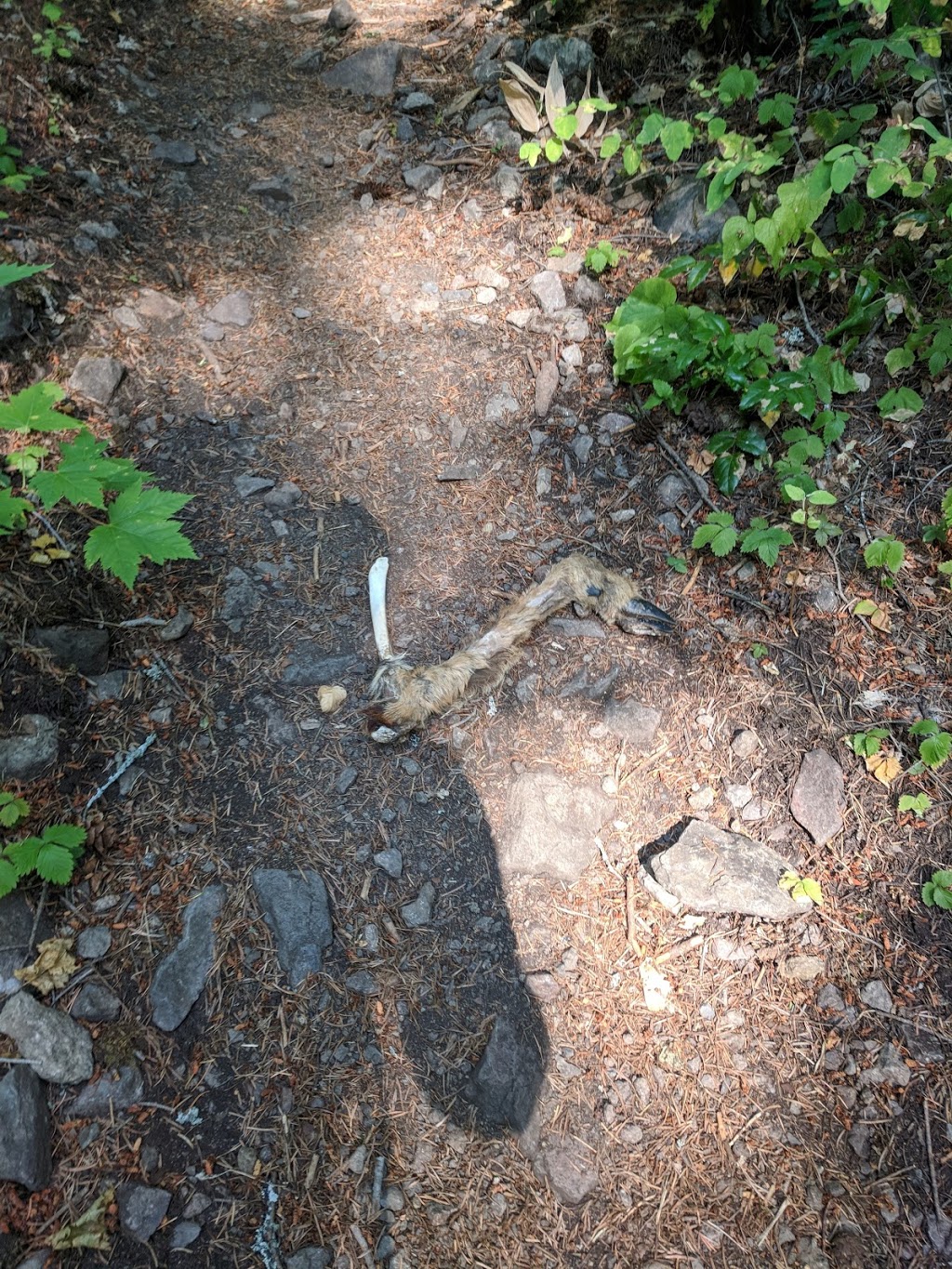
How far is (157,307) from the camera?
12.0 feet

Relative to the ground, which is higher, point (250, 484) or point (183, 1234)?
point (250, 484)

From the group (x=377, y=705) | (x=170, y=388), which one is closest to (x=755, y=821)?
(x=377, y=705)

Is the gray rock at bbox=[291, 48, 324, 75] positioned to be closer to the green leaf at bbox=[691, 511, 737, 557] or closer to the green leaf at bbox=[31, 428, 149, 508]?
the green leaf at bbox=[31, 428, 149, 508]

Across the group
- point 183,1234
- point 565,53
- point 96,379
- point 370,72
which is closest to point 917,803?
point 183,1234

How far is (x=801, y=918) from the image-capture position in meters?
2.34

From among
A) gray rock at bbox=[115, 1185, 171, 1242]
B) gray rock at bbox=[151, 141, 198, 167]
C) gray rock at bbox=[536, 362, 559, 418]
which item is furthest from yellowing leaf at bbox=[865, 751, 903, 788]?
gray rock at bbox=[151, 141, 198, 167]

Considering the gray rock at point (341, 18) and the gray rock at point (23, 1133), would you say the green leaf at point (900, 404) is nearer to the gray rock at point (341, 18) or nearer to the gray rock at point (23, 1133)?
the gray rock at point (23, 1133)

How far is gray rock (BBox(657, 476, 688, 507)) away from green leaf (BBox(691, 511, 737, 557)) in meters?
0.23

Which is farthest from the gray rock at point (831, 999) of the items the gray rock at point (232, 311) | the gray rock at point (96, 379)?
the gray rock at point (232, 311)

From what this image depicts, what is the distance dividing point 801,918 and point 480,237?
13.1 ft

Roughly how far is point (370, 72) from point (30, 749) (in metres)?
5.37

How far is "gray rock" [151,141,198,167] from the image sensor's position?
434cm

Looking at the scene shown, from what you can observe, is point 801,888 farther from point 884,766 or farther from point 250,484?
point 250,484

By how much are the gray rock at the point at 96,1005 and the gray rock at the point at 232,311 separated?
3.26 metres
